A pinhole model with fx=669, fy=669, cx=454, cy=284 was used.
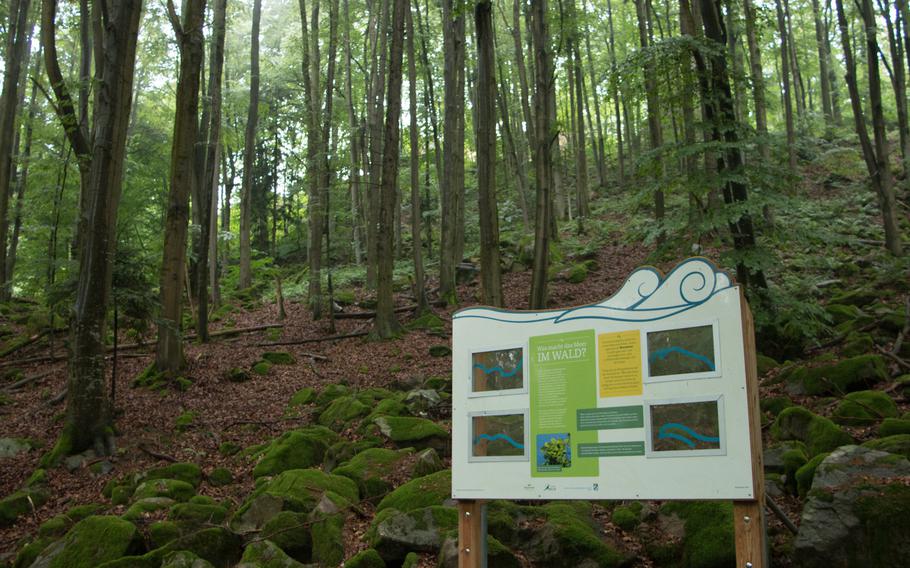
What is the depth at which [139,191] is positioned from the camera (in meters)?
19.4

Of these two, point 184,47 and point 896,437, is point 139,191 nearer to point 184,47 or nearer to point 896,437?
point 184,47

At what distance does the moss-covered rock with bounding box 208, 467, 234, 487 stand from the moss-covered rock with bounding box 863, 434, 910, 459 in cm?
673

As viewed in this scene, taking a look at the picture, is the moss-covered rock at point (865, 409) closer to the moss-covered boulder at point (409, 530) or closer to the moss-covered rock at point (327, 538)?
the moss-covered boulder at point (409, 530)

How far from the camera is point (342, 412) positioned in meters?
9.86

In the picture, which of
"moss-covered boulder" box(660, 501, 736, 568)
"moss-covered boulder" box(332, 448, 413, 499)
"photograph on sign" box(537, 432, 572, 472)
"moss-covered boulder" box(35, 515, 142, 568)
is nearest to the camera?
"photograph on sign" box(537, 432, 572, 472)

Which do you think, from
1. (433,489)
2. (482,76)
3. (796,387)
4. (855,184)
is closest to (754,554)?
(433,489)

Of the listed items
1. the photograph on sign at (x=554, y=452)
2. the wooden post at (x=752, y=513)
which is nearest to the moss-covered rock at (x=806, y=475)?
the wooden post at (x=752, y=513)

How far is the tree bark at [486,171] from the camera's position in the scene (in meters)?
11.4

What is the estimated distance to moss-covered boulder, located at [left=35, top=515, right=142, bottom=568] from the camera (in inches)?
227

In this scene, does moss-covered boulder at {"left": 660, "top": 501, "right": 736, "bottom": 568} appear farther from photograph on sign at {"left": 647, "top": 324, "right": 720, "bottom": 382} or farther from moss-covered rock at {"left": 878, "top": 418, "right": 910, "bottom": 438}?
moss-covered rock at {"left": 878, "top": 418, "right": 910, "bottom": 438}

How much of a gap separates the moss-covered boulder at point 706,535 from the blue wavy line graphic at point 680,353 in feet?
5.64

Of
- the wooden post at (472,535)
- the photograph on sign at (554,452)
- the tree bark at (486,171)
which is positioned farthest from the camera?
the tree bark at (486,171)

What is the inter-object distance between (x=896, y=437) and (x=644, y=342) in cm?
292

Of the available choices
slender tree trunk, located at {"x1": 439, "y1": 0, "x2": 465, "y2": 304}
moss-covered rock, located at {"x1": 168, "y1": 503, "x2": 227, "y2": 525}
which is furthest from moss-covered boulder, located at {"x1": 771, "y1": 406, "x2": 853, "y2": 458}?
slender tree trunk, located at {"x1": 439, "y1": 0, "x2": 465, "y2": 304}
